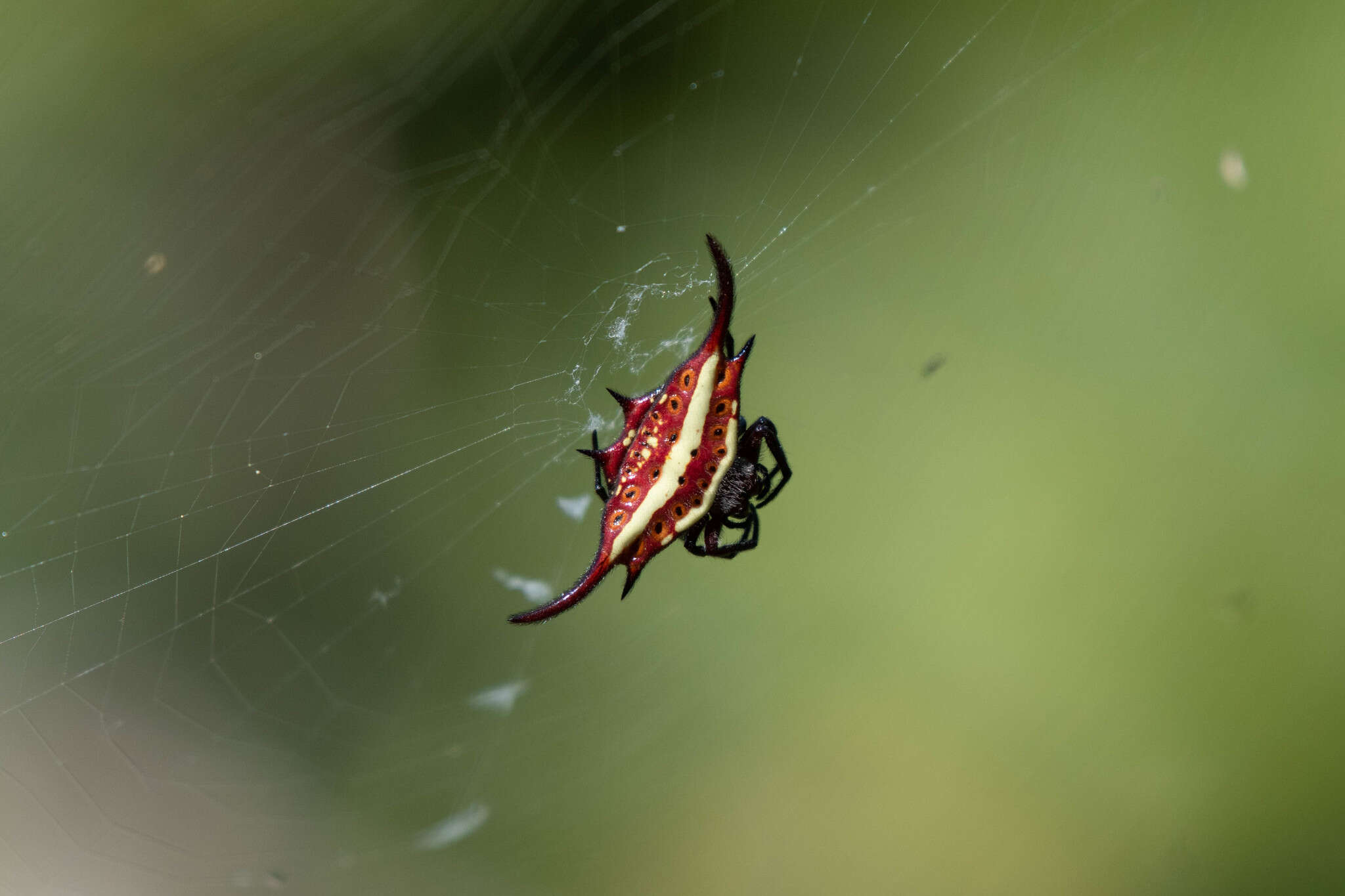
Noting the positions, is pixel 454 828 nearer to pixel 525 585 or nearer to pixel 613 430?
pixel 525 585

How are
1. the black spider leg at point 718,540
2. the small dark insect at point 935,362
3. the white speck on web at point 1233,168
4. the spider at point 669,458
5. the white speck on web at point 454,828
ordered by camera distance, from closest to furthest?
the spider at point 669,458, the black spider leg at point 718,540, the white speck on web at point 1233,168, the small dark insect at point 935,362, the white speck on web at point 454,828

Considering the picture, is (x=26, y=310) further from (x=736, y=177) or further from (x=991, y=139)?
(x=991, y=139)

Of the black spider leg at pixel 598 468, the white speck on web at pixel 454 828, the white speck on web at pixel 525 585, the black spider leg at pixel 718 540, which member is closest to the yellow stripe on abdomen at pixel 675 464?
the black spider leg at pixel 598 468

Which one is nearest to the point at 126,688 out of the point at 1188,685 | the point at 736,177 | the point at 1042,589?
the point at 736,177

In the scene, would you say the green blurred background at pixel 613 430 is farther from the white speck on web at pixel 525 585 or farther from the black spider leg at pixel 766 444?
the black spider leg at pixel 766 444

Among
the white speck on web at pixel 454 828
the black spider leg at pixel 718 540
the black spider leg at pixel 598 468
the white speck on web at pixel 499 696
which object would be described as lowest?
the white speck on web at pixel 454 828

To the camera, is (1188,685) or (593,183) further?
(1188,685)

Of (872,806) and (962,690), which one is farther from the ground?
(962,690)
